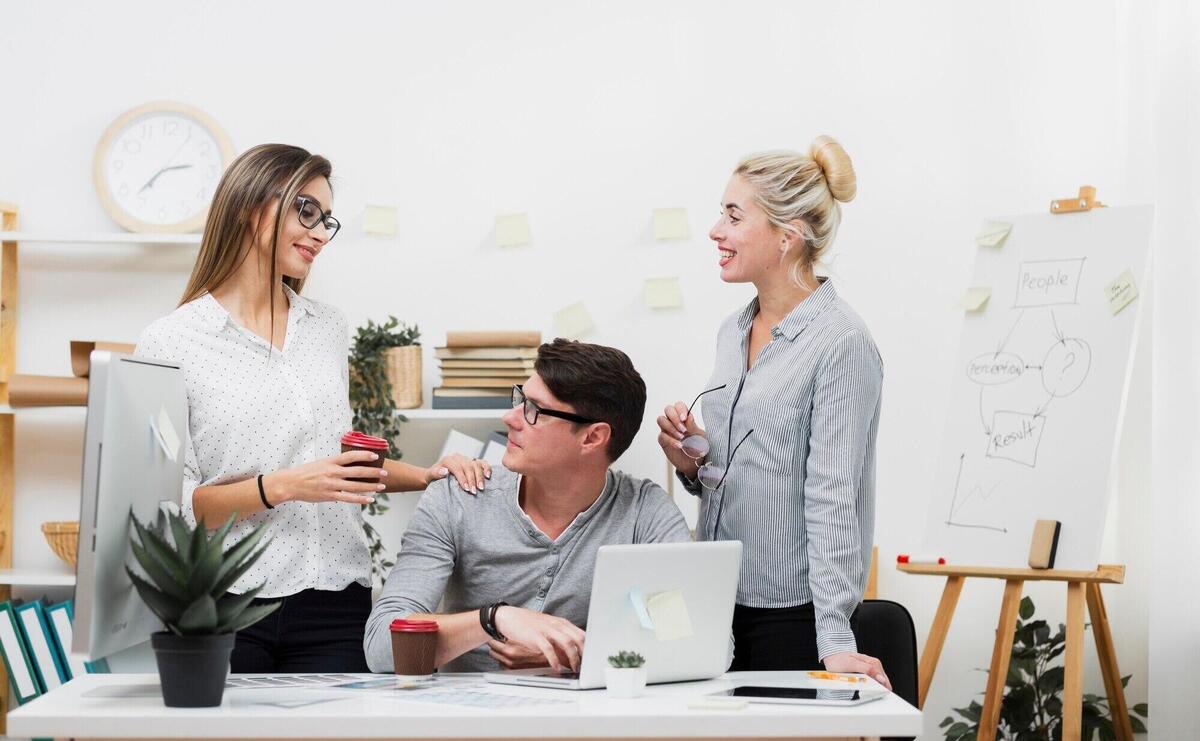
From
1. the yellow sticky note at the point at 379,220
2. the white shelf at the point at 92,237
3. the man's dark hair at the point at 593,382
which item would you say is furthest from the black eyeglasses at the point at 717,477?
the white shelf at the point at 92,237

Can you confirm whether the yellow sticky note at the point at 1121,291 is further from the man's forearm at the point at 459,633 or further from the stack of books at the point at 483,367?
the man's forearm at the point at 459,633

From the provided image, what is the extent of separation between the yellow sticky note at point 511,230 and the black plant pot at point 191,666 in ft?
6.89

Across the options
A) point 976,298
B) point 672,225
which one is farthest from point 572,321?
point 976,298

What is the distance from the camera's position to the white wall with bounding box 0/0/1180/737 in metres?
3.54

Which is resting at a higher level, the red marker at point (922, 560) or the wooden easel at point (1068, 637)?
the red marker at point (922, 560)

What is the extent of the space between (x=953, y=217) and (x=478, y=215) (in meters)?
1.39

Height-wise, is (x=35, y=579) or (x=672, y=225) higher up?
(x=672, y=225)

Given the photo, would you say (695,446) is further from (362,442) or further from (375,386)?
(375,386)

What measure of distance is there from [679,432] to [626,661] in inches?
Answer: 24.8

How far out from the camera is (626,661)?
5.56 ft

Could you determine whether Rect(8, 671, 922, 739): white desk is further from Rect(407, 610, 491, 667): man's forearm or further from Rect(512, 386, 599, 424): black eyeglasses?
Rect(512, 386, 599, 424): black eyeglasses

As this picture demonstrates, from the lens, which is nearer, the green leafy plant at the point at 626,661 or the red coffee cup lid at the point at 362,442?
the green leafy plant at the point at 626,661

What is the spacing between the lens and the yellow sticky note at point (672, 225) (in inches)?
140

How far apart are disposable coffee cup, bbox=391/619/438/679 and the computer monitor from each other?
350 millimetres
